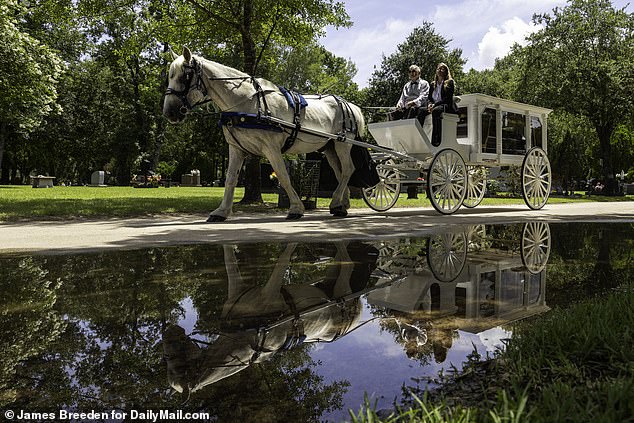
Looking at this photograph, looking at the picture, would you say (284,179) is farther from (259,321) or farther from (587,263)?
(259,321)

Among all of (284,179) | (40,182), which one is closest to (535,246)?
(284,179)

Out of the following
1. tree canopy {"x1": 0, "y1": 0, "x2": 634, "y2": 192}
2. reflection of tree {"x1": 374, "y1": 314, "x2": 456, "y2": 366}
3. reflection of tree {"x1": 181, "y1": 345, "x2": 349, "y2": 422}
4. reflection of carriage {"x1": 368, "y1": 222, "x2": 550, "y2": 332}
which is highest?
tree canopy {"x1": 0, "y1": 0, "x2": 634, "y2": 192}

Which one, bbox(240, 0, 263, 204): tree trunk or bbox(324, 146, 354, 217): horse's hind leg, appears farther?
bbox(240, 0, 263, 204): tree trunk

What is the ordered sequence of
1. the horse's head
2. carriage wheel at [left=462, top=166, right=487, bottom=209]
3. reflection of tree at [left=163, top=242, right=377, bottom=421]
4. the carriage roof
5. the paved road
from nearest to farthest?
reflection of tree at [left=163, top=242, right=377, bottom=421] < the paved road < the horse's head < the carriage roof < carriage wheel at [left=462, top=166, right=487, bottom=209]

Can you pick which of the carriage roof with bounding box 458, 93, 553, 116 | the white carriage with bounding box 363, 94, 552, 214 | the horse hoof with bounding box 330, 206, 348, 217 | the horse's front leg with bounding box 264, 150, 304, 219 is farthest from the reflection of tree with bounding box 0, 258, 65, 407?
the carriage roof with bounding box 458, 93, 553, 116

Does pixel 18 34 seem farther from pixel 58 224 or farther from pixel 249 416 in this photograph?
pixel 249 416

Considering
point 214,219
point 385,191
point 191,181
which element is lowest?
point 214,219

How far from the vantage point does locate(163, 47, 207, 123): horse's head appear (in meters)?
→ 8.16

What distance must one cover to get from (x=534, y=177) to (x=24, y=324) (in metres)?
13.3

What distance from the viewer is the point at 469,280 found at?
3.83 metres

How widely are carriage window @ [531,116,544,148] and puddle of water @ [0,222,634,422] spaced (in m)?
9.08

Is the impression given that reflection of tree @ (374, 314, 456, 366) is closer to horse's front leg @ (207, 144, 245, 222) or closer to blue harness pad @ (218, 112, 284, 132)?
blue harness pad @ (218, 112, 284, 132)

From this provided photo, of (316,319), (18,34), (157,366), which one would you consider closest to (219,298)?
(316,319)

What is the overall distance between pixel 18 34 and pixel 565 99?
103 ft
